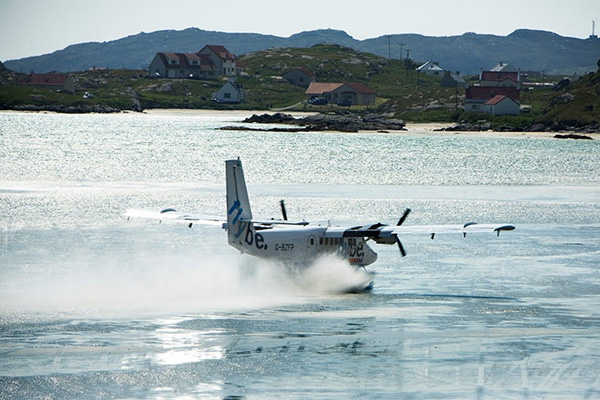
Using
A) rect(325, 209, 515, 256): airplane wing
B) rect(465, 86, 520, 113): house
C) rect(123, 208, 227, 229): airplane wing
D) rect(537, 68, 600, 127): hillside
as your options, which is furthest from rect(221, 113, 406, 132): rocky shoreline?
rect(325, 209, 515, 256): airplane wing

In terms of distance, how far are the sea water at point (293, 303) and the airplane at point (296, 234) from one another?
1.95 feet

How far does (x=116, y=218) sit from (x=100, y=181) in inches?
959

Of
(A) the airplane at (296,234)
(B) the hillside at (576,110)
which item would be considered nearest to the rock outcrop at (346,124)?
(B) the hillside at (576,110)

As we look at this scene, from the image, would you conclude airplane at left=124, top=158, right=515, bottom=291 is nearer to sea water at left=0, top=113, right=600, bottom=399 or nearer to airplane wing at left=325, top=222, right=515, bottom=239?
airplane wing at left=325, top=222, right=515, bottom=239

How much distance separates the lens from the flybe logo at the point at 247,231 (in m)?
32.1

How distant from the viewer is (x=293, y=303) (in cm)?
3062

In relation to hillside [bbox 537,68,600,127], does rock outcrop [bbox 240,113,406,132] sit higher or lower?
lower

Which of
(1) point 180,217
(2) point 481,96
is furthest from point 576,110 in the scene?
(1) point 180,217

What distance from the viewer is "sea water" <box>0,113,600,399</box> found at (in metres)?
22.1

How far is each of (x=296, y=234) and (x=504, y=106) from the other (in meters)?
137

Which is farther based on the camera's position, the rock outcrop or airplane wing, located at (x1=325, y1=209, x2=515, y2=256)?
the rock outcrop

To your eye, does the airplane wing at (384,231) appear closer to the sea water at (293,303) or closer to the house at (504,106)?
the sea water at (293,303)

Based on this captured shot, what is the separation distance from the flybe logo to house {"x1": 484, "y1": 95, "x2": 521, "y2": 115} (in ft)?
447

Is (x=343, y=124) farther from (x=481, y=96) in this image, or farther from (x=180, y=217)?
(x=180, y=217)
